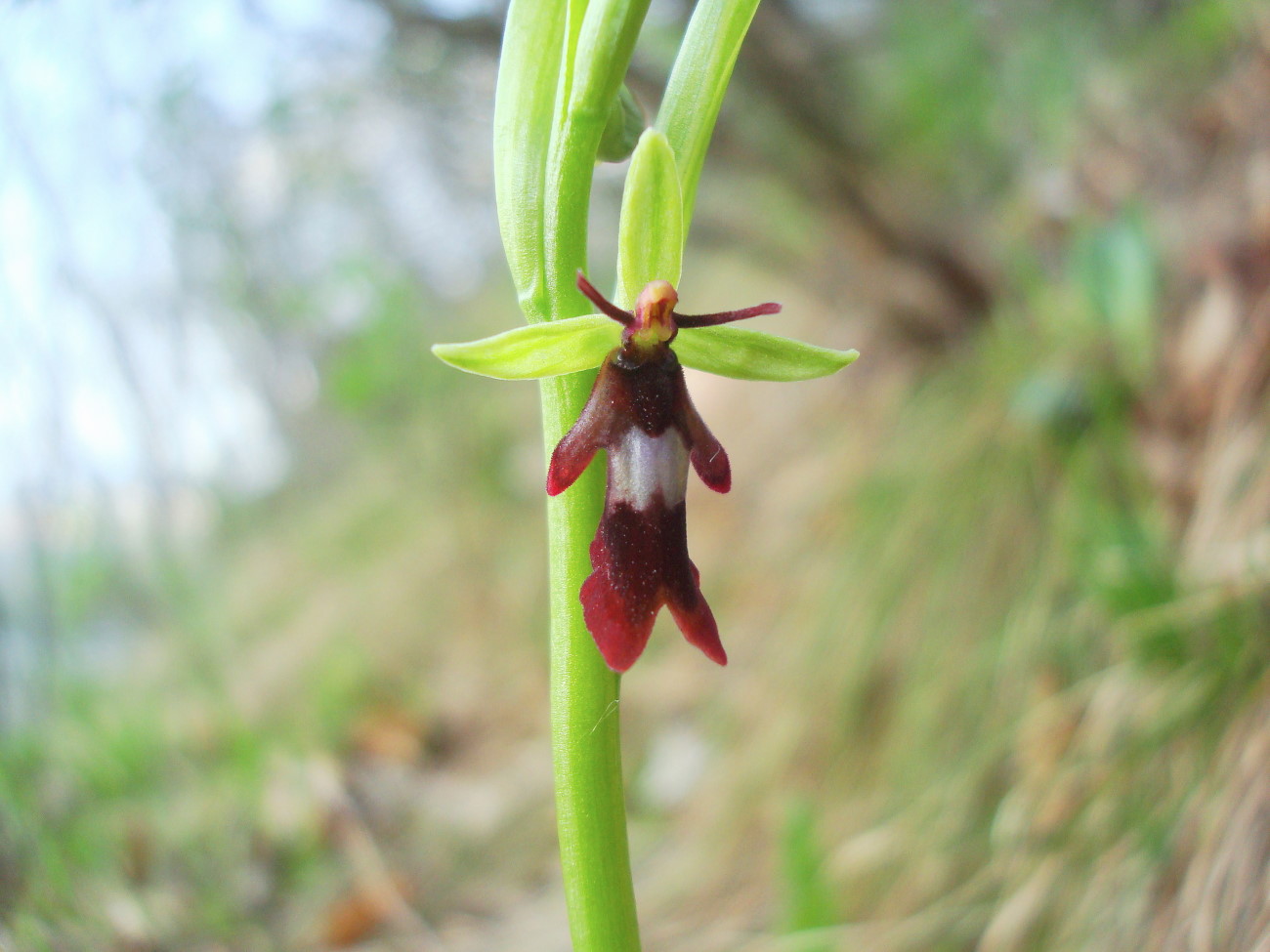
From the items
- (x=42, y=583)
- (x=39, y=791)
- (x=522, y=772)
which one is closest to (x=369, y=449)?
(x=522, y=772)

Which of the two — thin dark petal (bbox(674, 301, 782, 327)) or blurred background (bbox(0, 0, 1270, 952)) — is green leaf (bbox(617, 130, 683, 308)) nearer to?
thin dark petal (bbox(674, 301, 782, 327))

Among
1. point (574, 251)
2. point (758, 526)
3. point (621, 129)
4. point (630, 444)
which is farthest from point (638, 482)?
point (758, 526)

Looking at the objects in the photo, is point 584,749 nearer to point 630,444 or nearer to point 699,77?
point 630,444

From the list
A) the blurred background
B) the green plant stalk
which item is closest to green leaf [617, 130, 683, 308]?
the green plant stalk

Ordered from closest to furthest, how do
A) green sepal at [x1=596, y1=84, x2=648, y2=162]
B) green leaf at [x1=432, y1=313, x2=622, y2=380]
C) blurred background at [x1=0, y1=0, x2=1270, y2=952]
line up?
1. green leaf at [x1=432, y1=313, x2=622, y2=380]
2. green sepal at [x1=596, y1=84, x2=648, y2=162]
3. blurred background at [x1=0, y1=0, x2=1270, y2=952]

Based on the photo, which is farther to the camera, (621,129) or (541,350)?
(621,129)

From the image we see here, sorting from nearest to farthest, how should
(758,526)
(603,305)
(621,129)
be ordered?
(603,305) < (621,129) < (758,526)
